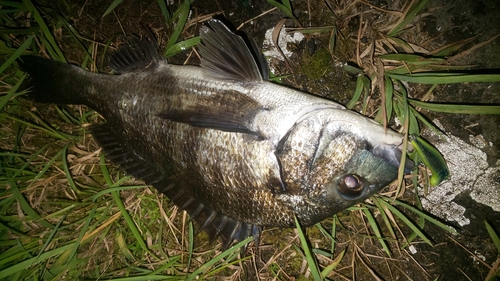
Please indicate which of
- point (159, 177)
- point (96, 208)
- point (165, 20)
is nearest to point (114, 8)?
point (165, 20)

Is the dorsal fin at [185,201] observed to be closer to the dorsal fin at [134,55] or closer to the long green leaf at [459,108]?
the dorsal fin at [134,55]

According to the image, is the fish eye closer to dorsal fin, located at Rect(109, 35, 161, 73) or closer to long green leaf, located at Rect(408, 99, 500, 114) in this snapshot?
long green leaf, located at Rect(408, 99, 500, 114)

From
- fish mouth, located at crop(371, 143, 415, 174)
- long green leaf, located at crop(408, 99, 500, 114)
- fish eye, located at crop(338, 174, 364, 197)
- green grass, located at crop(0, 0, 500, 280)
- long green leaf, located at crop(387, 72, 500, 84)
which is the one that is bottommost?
green grass, located at crop(0, 0, 500, 280)

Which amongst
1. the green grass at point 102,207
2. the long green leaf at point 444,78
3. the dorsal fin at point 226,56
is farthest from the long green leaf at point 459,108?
the dorsal fin at point 226,56

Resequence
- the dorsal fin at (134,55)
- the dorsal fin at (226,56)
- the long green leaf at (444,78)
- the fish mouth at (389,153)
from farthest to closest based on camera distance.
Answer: the dorsal fin at (134,55) < the long green leaf at (444,78) < the dorsal fin at (226,56) < the fish mouth at (389,153)

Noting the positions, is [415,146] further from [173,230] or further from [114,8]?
[114,8]

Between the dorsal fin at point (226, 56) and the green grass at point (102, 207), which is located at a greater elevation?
the dorsal fin at point (226, 56)

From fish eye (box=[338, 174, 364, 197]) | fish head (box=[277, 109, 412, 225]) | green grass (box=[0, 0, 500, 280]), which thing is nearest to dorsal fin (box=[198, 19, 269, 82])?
fish head (box=[277, 109, 412, 225])
